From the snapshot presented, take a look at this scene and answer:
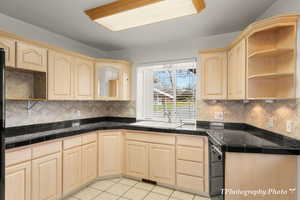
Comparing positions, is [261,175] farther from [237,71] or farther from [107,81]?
[107,81]

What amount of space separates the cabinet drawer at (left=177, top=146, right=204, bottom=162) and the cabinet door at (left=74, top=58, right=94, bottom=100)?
1757 millimetres

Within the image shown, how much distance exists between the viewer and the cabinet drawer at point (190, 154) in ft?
7.33

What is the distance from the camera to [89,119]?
3.13 meters

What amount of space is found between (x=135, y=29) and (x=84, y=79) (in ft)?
3.87

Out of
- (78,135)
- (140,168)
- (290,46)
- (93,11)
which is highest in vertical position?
(93,11)

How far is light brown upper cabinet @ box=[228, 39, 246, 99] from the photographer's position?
1.86 metres

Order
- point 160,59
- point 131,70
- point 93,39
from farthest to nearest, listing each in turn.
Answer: point 131,70 < point 160,59 < point 93,39

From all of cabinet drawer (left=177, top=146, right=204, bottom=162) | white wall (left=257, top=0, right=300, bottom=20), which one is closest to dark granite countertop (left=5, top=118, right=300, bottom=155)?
cabinet drawer (left=177, top=146, right=204, bottom=162)

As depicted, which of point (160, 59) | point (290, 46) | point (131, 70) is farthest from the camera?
point (131, 70)

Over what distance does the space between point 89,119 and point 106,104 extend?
543 millimetres

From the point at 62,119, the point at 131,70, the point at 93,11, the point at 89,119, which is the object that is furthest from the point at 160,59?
the point at 62,119

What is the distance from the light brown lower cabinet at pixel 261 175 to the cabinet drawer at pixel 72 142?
193cm

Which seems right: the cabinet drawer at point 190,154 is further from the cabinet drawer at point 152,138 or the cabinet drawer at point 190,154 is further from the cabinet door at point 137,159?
the cabinet door at point 137,159

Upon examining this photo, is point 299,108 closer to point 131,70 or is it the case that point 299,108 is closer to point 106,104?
point 131,70
